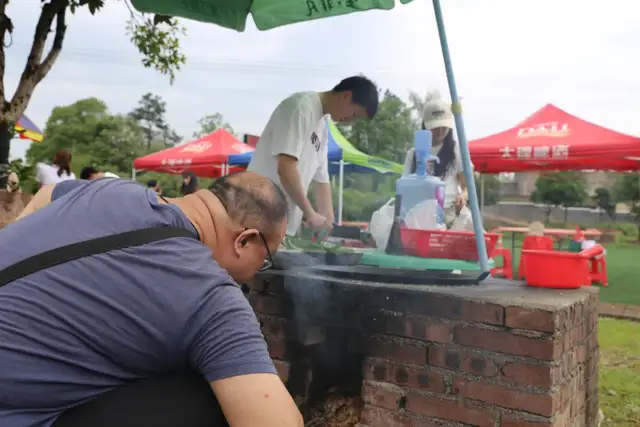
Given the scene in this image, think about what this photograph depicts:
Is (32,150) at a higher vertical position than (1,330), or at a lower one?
higher

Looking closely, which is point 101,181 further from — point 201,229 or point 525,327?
point 525,327

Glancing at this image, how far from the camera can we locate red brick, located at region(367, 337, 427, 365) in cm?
207

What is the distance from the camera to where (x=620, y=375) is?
3910 millimetres

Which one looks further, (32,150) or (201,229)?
(32,150)

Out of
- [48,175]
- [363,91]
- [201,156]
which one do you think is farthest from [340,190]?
[201,156]

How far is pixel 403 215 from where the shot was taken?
7.72ft

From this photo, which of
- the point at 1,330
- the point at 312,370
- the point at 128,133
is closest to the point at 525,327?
the point at 312,370

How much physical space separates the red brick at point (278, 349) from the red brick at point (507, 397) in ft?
2.47

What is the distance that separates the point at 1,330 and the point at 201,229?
47 centimetres

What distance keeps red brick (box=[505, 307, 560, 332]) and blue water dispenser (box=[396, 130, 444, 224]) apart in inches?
24.3

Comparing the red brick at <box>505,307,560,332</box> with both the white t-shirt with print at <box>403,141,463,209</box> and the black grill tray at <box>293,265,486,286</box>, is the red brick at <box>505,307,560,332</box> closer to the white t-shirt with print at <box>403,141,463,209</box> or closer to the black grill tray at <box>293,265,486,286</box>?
the black grill tray at <box>293,265,486,286</box>

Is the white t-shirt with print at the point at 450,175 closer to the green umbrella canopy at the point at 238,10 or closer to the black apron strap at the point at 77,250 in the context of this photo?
the green umbrella canopy at the point at 238,10

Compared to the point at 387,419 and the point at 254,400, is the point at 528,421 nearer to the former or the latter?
the point at 387,419

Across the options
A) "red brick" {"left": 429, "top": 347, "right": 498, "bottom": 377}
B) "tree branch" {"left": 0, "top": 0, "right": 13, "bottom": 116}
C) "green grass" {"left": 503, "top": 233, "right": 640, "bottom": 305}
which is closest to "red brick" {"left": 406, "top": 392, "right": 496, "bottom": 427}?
"red brick" {"left": 429, "top": 347, "right": 498, "bottom": 377}
